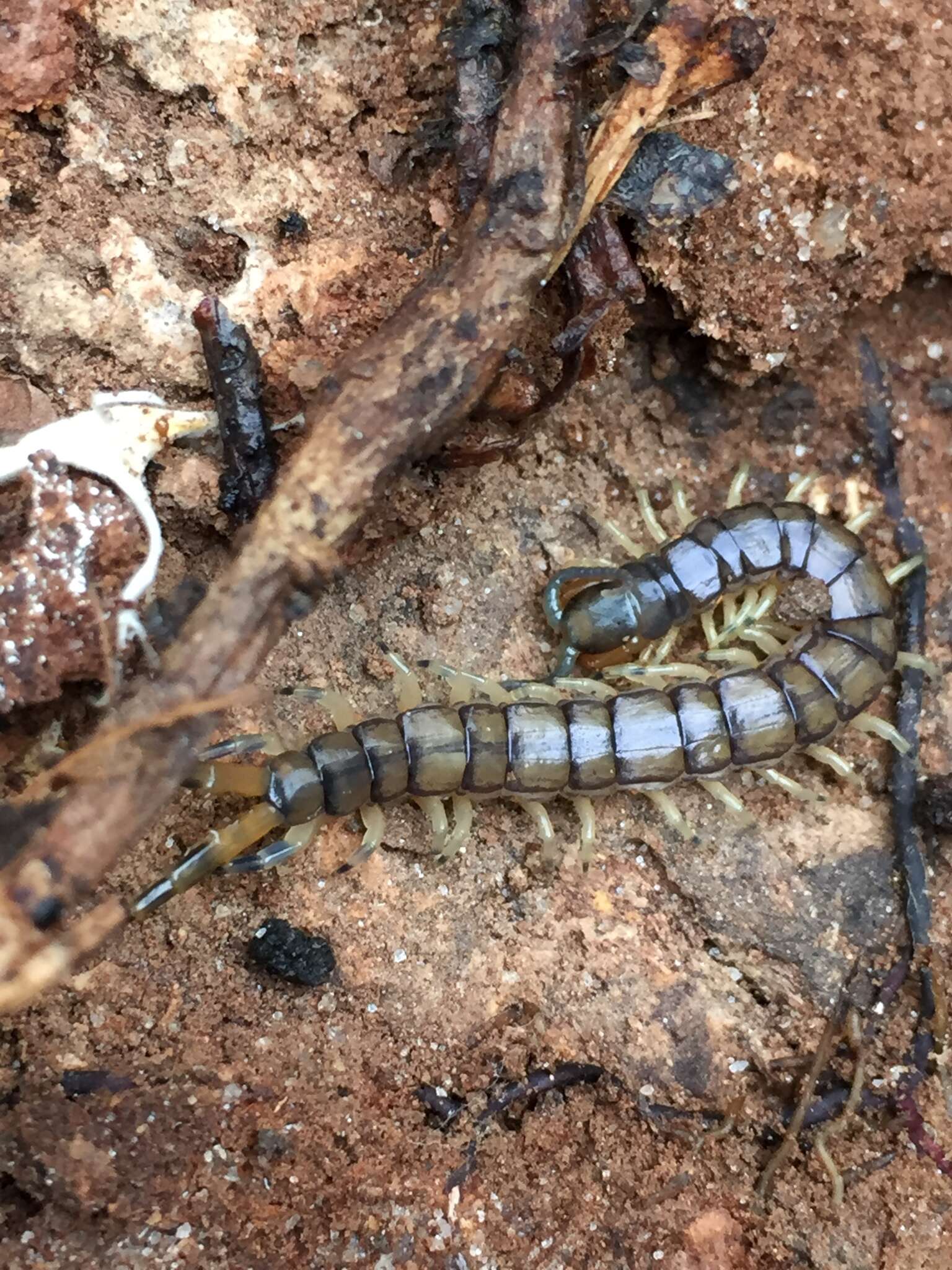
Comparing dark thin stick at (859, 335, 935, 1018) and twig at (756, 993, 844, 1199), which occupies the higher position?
dark thin stick at (859, 335, 935, 1018)

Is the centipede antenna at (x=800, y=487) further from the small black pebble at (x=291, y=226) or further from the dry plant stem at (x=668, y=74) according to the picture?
the small black pebble at (x=291, y=226)

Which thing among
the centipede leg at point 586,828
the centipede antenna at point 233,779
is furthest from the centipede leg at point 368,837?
the centipede leg at point 586,828

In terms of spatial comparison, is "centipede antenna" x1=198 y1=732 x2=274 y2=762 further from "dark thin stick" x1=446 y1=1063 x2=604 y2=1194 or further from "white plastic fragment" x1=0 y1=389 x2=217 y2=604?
"dark thin stick" x1=446 y1=1063 x2=604 y2=1194

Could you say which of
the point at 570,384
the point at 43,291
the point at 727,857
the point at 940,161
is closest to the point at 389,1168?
the point at 727,857

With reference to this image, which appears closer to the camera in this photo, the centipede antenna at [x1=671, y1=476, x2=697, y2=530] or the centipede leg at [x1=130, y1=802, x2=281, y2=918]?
the centipede leg at [x1=130, y1=802, x2=281, y2=918]

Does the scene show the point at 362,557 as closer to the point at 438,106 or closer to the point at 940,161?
the point at 438,106

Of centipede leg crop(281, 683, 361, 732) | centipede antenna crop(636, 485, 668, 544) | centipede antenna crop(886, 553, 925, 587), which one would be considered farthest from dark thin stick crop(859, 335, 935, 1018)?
centipede leg crop(281, 683, 361, 732)
